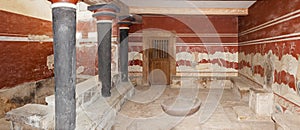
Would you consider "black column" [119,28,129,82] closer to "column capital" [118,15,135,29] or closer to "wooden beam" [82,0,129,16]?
"column capital" [118,15,135,29]

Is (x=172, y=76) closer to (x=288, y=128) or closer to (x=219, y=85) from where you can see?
(x=219, y=85)

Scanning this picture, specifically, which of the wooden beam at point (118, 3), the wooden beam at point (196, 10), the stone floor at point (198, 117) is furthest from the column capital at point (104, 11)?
the stone floor at point (198, 117)

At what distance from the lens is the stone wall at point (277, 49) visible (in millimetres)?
3338

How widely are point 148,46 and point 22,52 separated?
13.5 ft

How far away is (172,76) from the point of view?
7418mm

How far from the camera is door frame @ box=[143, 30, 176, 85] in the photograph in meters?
7.42

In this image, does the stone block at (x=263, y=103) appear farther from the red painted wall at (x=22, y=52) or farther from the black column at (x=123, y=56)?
the red painted wall at (x=22, y=52)

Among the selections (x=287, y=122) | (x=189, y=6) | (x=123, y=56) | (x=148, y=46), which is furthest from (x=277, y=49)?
(x=148, y=46)

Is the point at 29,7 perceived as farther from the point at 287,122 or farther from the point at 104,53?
the point at 287,122

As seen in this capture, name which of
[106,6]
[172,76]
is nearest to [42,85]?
[106,6]

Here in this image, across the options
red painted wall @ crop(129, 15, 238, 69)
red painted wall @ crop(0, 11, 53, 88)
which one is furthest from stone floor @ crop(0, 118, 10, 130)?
red painted wall @ crop(129, 15, 238, 69)

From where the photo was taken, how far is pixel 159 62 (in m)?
7.59

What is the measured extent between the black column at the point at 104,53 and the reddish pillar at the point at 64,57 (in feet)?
5.30

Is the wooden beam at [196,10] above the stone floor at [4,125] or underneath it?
above
